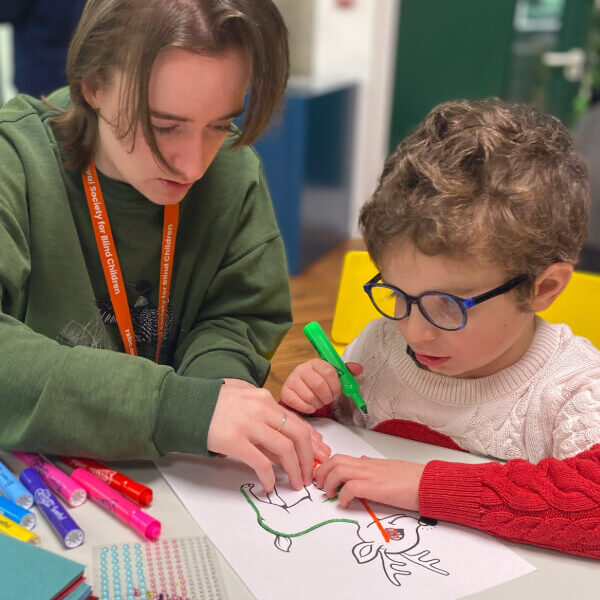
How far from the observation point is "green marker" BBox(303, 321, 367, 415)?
94cm

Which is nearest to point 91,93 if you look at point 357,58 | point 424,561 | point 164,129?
point 164,129

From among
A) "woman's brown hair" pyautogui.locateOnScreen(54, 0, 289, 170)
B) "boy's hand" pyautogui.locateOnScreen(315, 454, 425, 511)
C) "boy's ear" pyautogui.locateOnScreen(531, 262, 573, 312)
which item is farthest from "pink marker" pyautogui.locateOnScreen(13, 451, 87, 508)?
"boy's ear" pyautogui.locateOnScreen(531, 262, 573, 312)

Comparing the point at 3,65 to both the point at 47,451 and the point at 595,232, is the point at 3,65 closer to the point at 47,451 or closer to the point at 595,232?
the point at 595,232

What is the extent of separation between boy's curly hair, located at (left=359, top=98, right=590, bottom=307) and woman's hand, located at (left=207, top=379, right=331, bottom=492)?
0.23 m

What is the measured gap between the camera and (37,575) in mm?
613

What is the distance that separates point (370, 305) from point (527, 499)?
1.82ft

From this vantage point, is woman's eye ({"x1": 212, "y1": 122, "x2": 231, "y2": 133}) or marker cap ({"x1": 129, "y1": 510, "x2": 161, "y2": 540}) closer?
marker cap ({"x1": 129, "y1": 510, "x2": 161, "y2": 540})

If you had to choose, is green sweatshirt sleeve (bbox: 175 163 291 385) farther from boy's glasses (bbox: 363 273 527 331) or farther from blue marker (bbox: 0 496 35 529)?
blue marker (bbox: 0 496 35 529)

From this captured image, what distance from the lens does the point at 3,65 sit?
13.2 ft

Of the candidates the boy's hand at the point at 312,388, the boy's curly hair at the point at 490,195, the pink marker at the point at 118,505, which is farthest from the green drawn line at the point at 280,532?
the boy's curly hair at the point at 490,195

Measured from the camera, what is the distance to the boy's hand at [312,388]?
0.96m

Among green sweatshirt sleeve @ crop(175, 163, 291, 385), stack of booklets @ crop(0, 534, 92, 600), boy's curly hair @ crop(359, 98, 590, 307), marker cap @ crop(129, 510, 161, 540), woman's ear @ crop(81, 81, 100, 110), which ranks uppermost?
woman's ear @ crop(81, 81, 100, 110)

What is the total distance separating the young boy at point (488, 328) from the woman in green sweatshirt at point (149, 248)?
0.14m

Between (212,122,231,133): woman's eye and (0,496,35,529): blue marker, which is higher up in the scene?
(212,122,231,133): woman's eye
